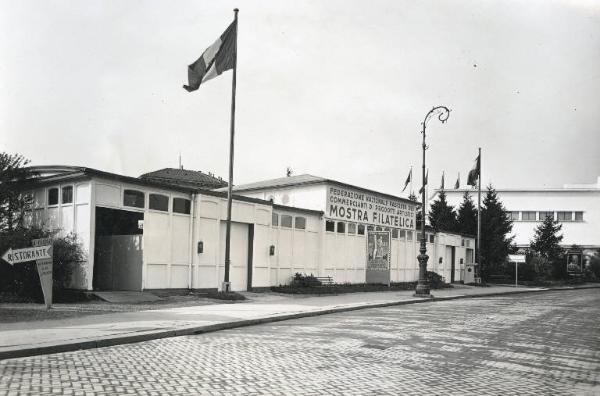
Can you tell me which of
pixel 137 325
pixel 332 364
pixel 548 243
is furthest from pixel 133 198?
pixel 548 243

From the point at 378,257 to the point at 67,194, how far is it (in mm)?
17868

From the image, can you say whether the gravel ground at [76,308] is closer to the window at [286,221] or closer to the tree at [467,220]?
the window at [286,221]

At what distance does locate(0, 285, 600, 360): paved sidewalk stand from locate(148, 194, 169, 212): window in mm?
4216

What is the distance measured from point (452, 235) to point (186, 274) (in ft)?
82.2

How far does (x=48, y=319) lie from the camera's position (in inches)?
523

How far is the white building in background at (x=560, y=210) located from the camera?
2744 inches

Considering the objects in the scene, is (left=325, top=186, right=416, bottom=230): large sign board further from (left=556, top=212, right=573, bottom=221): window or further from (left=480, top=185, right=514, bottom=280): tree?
(left=556, top=212, right=573, bottom=221): window

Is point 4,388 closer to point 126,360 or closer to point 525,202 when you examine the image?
point 126,360

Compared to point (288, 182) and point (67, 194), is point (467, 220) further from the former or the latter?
point (67, 194)

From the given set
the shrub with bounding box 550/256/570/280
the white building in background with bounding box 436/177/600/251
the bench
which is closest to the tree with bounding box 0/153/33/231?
the bench

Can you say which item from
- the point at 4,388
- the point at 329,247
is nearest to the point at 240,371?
the point at 4,388

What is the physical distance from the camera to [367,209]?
32312 mm

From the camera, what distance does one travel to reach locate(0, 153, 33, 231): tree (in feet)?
62.1

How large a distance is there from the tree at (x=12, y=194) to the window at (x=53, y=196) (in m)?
0.84
